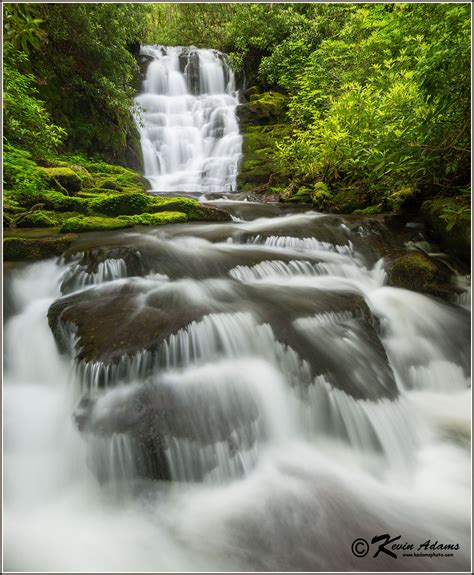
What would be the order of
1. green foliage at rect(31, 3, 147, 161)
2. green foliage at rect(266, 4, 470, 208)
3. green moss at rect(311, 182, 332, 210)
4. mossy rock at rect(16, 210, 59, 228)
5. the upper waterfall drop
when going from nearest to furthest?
green foliage at rect(266, 4, 470, 208), mossy rock at rect(16, 210, 59, 228), green moss at rect(311, 182, 332, 210), green foliage at rect(31, 3, 147, 161), the upper waterfall drop

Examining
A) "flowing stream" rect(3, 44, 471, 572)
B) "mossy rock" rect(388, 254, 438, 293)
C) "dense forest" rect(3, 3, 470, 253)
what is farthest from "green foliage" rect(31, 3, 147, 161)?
"mossy rock" rect(388, 254, 438, 293)

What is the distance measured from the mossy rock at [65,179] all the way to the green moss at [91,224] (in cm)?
185

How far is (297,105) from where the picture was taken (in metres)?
12.2

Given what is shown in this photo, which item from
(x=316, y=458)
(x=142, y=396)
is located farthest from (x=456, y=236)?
(x=142, y=396)

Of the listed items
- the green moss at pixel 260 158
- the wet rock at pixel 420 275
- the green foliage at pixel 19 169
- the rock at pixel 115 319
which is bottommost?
the rock at pixel 115 319

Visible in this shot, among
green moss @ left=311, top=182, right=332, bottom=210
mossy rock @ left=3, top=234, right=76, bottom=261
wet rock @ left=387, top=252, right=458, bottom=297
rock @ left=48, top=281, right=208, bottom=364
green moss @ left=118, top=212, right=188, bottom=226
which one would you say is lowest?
rock @ left=48, top=281, right=208, bottom=364

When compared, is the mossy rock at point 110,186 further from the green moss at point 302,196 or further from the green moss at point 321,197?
the green moss at point 321,197

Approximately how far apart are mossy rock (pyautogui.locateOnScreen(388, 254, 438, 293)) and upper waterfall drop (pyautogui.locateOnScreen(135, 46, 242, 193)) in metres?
8.33

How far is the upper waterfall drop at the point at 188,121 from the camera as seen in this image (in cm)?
1293

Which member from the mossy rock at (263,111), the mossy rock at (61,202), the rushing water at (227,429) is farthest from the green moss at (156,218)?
the mossy rock at (263,111)

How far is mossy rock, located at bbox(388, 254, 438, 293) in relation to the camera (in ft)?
17.4

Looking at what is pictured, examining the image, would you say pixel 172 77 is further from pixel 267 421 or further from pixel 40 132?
pixel 267 421

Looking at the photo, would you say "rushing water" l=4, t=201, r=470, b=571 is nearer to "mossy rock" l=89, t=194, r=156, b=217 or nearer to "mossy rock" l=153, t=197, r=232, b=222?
"mossy rock" l=89, t=194, r=156, b=217

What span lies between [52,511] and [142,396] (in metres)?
1.00
